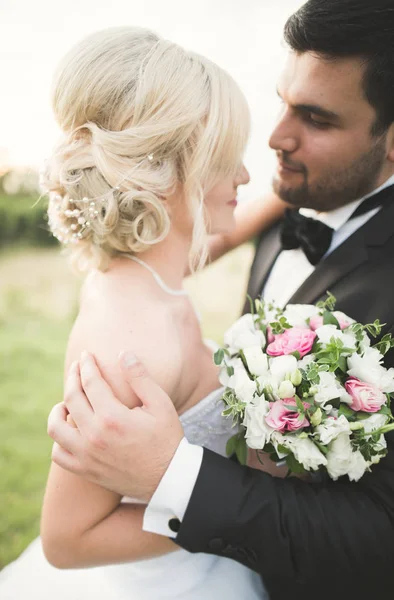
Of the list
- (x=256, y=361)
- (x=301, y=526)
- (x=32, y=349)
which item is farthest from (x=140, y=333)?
(x=32, y=349)

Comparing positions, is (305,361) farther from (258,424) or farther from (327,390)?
(258,424)

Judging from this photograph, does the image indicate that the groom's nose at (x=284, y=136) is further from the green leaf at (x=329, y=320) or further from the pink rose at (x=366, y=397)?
the pink rose at (x=366, y=397)

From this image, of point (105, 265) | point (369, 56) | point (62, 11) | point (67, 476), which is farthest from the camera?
point (62, 11)

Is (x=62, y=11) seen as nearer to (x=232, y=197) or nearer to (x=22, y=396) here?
(x=22, y=396)

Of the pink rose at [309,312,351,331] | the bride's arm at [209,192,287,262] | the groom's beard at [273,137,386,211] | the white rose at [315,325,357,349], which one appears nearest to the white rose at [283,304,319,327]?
the pink rose at [309,312,351,331]

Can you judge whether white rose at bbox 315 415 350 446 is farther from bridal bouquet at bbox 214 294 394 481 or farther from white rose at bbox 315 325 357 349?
white rose at bbox 315 325 357 349

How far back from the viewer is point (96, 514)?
1950 mm

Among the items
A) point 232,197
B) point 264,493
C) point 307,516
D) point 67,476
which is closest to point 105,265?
point 232,197

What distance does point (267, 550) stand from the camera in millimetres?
1868

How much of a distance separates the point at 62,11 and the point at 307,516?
881 cm

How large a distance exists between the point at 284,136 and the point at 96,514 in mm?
1996

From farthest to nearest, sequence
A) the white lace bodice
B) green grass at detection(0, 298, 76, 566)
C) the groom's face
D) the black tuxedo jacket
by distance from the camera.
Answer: green grass at detection(0, 298, 76, 566)
the groom's face
the white lace bodice
the black tuxedo jacket

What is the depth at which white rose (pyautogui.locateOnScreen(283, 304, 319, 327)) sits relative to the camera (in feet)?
6.82

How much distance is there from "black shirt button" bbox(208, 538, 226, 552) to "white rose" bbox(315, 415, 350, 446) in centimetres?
51
